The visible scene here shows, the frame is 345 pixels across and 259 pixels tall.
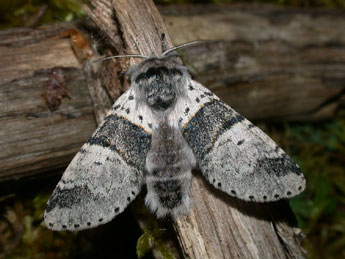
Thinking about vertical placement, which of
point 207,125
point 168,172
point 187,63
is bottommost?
point 168,172

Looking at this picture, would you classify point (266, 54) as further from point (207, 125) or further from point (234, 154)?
point (234, 154)

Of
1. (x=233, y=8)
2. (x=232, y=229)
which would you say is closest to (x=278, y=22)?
(x=233, y=8)

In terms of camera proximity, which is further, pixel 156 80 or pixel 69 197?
pixel 156 80

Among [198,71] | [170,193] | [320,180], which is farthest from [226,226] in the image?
[320,180]

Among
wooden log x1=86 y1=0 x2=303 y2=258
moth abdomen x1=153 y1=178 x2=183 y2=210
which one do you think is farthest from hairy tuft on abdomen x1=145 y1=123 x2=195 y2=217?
wooden log x1=86 y1=0 x2=303 y2=258

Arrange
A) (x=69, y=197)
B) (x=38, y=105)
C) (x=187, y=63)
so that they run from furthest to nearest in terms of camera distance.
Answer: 1. (x=187, y=63)
2. (x=38, y=105)
3. (x=69, y=197)
